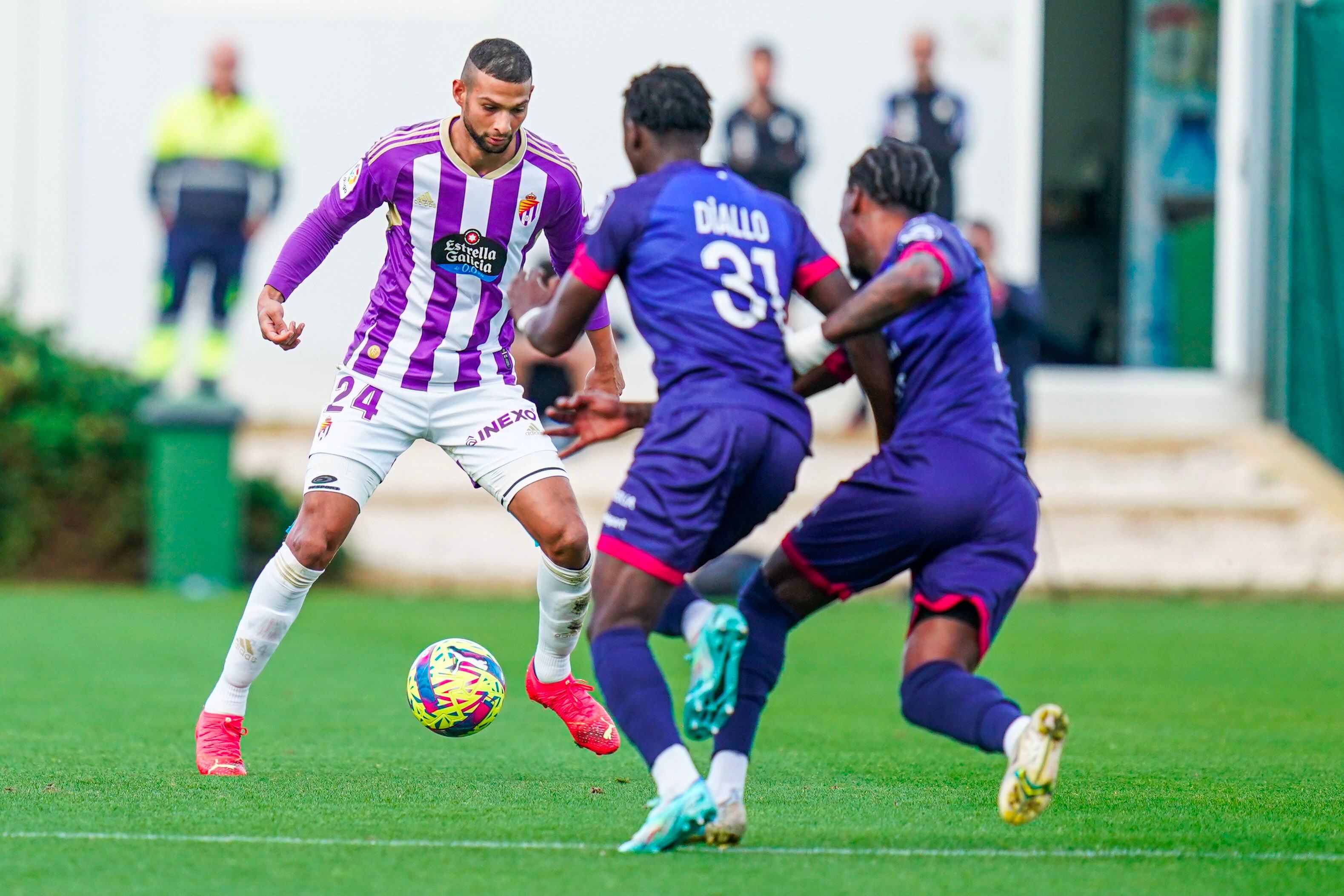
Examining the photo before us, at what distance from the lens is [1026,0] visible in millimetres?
15367

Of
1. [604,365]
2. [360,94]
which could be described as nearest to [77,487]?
[360,94]

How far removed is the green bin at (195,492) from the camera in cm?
1204

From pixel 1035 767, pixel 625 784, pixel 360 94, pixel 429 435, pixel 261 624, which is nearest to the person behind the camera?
pixel 1035 767

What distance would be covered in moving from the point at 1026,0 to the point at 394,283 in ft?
35.7

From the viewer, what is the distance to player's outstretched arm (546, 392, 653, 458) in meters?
4.58

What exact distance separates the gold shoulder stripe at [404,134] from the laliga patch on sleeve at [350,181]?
6 cm

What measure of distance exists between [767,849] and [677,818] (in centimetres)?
37

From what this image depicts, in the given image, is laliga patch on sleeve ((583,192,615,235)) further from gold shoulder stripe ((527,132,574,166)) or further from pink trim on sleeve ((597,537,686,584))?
gold shoulder stripe ((527,132,574,166))

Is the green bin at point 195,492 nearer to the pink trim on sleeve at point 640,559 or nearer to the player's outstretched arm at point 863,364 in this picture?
the player's outstretched arm at point 863,364

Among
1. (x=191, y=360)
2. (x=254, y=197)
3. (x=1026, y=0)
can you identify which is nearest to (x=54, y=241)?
(x=191, y=360)

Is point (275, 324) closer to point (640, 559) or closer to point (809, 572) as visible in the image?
point (640, 559)

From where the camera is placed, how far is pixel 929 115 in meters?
13.9

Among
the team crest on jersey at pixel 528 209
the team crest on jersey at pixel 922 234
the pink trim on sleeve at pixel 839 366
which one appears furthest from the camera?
the team crest on jersey at pixel 528 209

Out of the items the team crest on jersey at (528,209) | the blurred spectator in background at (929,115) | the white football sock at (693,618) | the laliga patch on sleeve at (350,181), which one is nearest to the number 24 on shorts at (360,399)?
the laliga patch on sleeve at (350,181)
